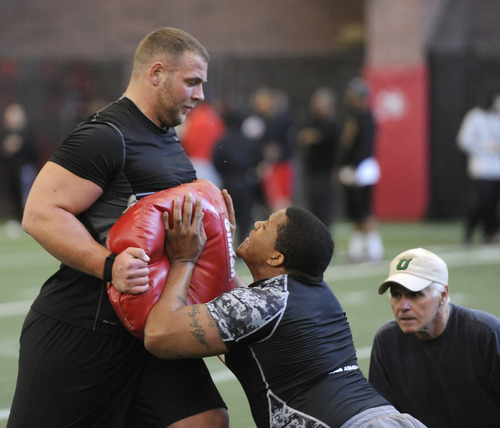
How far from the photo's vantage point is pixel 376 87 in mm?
16641

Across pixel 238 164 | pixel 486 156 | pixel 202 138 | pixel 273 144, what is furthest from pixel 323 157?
pixel 486 156

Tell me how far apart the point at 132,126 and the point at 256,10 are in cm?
1661

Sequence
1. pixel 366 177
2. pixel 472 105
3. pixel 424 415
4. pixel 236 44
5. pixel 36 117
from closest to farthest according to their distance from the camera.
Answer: pixel 424 415
pixel 366 177
pixel 472 105
pixel 36 117
pixel 236 44

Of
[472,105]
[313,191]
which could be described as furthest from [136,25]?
[313,191]

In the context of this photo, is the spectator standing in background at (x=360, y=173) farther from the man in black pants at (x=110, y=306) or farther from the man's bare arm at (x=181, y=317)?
the man's bare arm at (x=181, y=317)

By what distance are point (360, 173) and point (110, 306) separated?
788 cm

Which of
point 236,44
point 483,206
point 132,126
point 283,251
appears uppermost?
point 236,44

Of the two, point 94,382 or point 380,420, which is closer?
point 380,420

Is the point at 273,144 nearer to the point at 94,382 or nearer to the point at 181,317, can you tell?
the point at 94,382

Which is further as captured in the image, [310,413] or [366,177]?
[366,177]

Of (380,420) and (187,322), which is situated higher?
(187,322)

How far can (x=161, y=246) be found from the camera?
11.1ft

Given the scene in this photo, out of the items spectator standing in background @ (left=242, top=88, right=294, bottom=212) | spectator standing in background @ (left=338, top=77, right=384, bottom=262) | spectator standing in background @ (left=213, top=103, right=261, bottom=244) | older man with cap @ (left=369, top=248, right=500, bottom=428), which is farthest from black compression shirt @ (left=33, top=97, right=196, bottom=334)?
spectator standing in background @ (left=242, top=88, right=294, bottom=212)

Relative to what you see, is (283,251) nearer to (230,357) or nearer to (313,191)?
(230,357)
